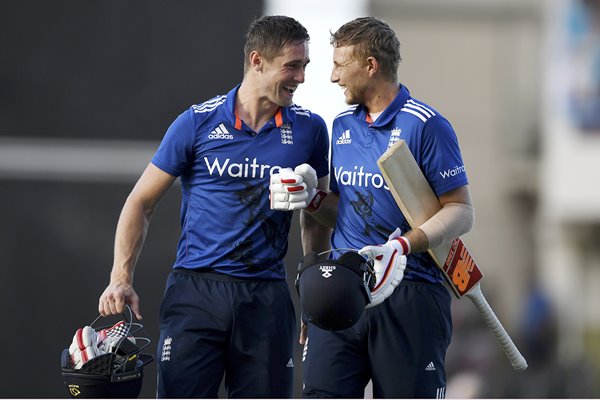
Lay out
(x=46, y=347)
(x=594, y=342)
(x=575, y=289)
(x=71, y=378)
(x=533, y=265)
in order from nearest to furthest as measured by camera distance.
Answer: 1. (x=71, y=378)
2. (x=46, y=347)
3. (x=594, y=342)
4. (x=575, y=289)
5. (x=533, y=265)

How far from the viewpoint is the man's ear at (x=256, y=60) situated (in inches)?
223

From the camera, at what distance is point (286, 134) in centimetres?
569

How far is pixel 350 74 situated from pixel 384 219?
538mm

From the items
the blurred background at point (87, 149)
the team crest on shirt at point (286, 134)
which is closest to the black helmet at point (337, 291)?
the team crest on shirt at point (286, 134)

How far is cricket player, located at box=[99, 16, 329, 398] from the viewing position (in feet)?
18.4

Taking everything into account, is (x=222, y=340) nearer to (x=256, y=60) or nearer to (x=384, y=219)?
(x=384, y=219)

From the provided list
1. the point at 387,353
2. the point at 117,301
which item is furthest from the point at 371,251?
the point at 117,301

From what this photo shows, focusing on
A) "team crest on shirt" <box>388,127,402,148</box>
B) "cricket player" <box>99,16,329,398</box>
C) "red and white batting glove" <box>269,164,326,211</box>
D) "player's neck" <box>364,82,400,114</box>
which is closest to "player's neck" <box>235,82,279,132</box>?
"cricket player" <box>99,16,329,398</box>

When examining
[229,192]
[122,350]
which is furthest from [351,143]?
[122,350]

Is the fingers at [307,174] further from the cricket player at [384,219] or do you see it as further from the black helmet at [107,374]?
the black helmet at [107,374]

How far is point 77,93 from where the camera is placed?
34.6ft

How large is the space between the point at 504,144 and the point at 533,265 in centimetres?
202

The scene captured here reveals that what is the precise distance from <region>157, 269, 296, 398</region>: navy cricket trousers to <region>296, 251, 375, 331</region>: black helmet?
43cm

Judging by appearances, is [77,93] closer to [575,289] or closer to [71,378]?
[71,378]
